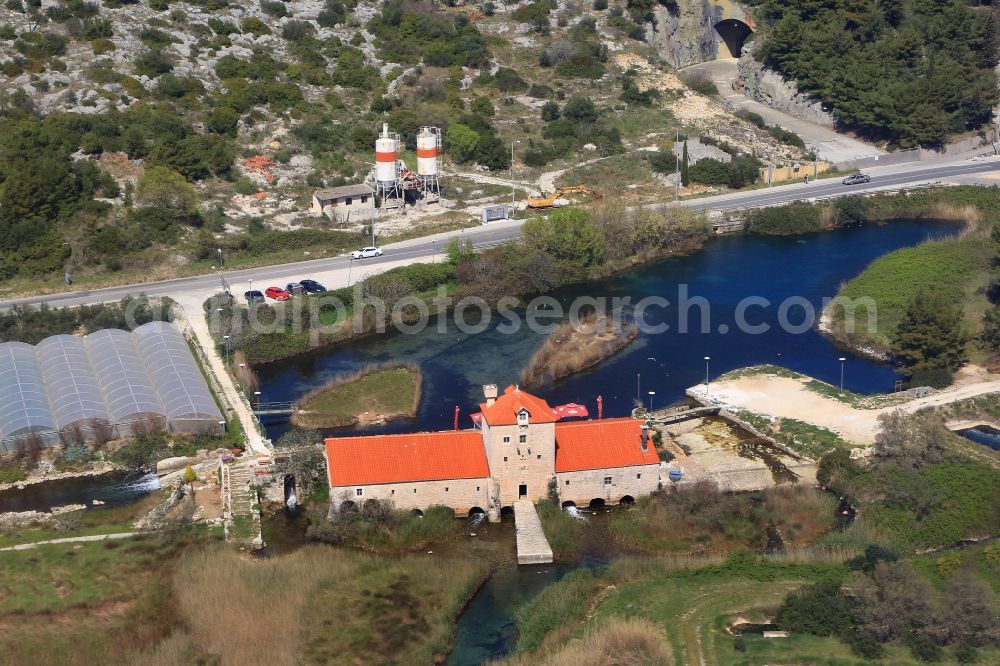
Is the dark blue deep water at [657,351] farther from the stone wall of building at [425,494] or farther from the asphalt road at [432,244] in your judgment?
the stone wall of building at [425,494]

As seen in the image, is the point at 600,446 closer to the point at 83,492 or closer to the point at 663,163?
the point at 83,492

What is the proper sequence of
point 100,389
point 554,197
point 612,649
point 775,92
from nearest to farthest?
point 612,649 < point 100,389 < point 554,197 < point 775,92

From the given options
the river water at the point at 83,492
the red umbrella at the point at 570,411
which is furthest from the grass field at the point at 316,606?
the red umbrella at the point at 570,411

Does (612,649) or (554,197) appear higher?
(554,197)

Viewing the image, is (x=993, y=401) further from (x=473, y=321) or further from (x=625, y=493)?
(x=473, y=321)

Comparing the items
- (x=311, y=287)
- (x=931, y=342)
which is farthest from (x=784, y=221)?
(x=311, y=287)

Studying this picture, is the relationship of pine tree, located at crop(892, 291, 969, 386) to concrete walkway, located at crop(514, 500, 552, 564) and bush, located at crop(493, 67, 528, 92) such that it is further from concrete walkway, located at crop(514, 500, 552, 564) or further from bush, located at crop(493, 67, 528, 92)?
bush, located at crop(493, 67, 528, 92)

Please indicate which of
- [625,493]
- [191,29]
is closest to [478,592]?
[625,493]
